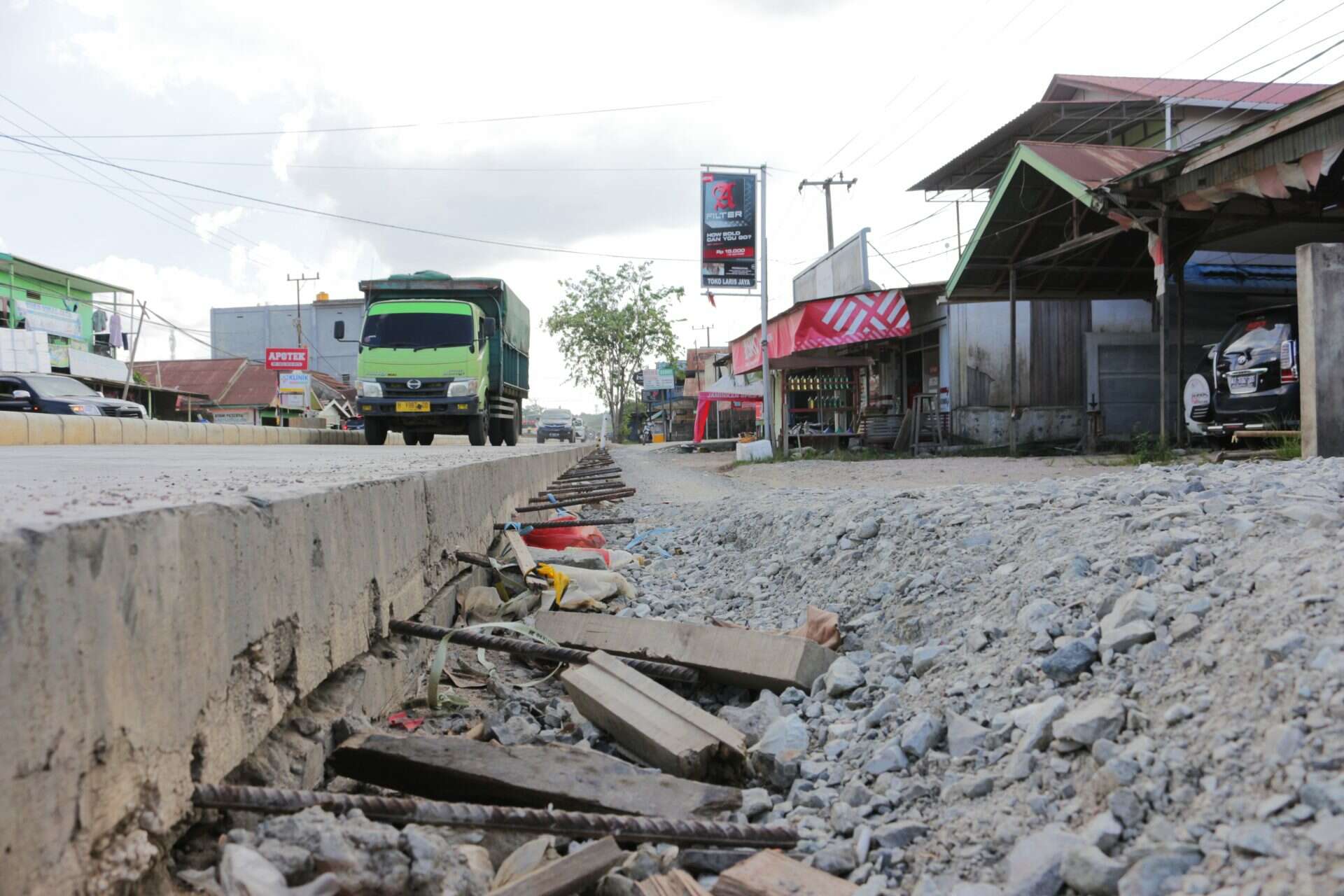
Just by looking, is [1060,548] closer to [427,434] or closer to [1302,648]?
[1302,648]

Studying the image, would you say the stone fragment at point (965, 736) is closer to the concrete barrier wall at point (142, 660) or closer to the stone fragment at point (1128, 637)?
the stone fragment at point (1128, 637)

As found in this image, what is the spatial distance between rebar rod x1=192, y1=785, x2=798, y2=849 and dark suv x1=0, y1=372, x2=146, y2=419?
49.4 feet

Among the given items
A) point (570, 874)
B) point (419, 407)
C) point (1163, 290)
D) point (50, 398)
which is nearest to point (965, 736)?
point (570, 874)

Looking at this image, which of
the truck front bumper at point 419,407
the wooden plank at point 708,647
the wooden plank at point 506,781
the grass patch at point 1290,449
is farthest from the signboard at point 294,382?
the wooden plank at point 506,781

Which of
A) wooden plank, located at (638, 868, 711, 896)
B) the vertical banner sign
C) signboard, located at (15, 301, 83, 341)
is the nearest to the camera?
wooden plank, located at (638, 868, 711, 896)

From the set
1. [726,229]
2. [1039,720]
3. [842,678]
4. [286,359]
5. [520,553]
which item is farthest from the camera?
[286,359]

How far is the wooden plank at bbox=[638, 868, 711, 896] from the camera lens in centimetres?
162

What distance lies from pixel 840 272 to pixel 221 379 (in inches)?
1227

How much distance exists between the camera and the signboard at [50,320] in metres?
24.7

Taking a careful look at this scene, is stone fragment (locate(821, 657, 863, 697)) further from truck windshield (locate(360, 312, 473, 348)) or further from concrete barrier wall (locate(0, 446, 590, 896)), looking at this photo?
truck windshield (locate(360, 312, 473, 348))

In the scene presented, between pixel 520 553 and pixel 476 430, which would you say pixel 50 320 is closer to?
pixel 476 430

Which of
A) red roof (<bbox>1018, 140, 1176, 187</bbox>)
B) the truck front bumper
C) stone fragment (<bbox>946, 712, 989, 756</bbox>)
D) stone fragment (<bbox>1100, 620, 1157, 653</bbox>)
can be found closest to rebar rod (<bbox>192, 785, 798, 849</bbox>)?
stone fragment (<bbox>946, 712, 989, 756</bbox>)

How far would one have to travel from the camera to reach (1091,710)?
1875 millimetres

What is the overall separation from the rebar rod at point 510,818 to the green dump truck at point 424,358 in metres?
13.3
